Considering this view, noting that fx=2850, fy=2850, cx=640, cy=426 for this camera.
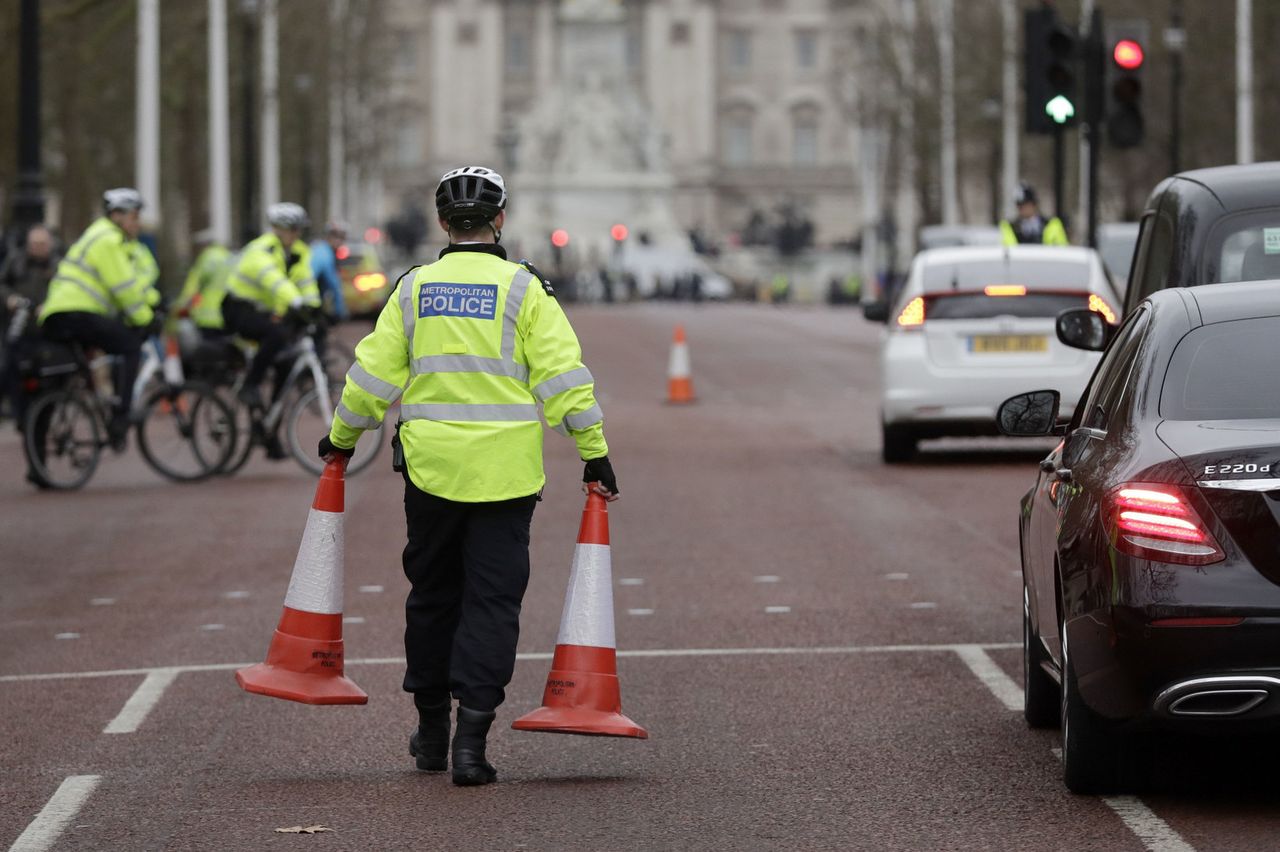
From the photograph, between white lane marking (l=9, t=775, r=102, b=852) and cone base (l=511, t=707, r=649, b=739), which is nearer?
white lane marking (l=9, t=775, r=102, b=852)

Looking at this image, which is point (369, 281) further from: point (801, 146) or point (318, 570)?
point (801, 146)

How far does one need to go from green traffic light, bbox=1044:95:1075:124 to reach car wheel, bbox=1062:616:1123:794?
54.4 ft

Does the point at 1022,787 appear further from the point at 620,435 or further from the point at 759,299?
the point at 759,299

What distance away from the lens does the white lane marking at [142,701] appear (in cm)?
928

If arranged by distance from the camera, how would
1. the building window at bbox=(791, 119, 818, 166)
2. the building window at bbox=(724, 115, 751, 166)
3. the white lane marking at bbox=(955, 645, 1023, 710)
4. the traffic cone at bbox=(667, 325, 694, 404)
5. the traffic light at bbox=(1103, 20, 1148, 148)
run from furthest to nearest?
1. the building window at bbox=(791, 119, 818, 166)
2. the building window at bbox=(724, 115, 751, 166)
3. the traffic cone at bbox=(667, 325, 694, 404)
4. the traffic light at bbox=(1103, 20, 1148, 148)
5. the white lane marking at bbox=(955, 645, 1023, 710)

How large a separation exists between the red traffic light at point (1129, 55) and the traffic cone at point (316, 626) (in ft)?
47.4

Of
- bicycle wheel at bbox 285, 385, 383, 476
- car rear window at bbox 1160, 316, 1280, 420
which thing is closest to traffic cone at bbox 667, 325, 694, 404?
bicycle wheel at bbox 285, 385, 383, 476

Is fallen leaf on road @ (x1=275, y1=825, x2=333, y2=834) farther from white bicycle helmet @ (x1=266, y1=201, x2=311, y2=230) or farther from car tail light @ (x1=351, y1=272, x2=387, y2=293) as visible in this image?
car tail light @ (x1=351, y1=272, x2=387, y2=293)

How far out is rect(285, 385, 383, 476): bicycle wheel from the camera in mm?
19312

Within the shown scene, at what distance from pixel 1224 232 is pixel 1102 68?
12.2 meters

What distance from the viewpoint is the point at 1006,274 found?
65.9ft

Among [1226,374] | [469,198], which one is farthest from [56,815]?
[1226,374]

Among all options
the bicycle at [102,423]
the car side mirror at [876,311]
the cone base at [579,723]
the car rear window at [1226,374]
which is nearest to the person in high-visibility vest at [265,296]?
the bicycle at [102,423]

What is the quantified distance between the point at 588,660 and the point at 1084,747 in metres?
1.46
